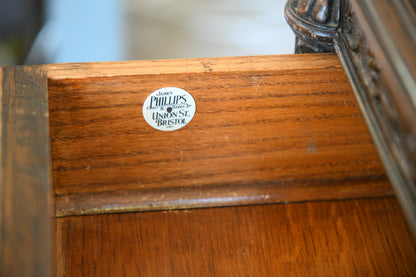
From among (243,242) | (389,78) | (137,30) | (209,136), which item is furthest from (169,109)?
(137,30)

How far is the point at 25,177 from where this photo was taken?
0.48 meters

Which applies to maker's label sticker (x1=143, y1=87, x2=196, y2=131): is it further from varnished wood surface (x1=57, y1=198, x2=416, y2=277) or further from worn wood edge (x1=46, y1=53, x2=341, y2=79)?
varnished wood surface (x1=57, y1=198, x2=416, y2=277)

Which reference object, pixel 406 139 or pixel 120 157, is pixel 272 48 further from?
pixel 406 139

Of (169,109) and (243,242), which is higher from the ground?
(169,109)

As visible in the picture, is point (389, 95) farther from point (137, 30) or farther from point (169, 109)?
point (137, 30)

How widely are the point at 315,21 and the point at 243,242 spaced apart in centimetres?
34

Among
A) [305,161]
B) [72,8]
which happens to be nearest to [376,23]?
[305,161]

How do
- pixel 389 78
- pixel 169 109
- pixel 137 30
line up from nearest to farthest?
pixel 389 78, pixel 169 109, pixel 137 30

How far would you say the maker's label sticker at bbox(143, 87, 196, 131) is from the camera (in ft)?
2.18

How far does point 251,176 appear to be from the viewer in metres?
0.71

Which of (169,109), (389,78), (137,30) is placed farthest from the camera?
(137,30)

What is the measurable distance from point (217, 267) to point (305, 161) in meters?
0.20

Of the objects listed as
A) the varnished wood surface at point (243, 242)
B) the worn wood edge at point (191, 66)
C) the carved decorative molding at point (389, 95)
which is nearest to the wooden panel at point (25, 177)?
the worn wood edge at point (191, 66)

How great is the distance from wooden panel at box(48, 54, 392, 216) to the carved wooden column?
0.09ft
